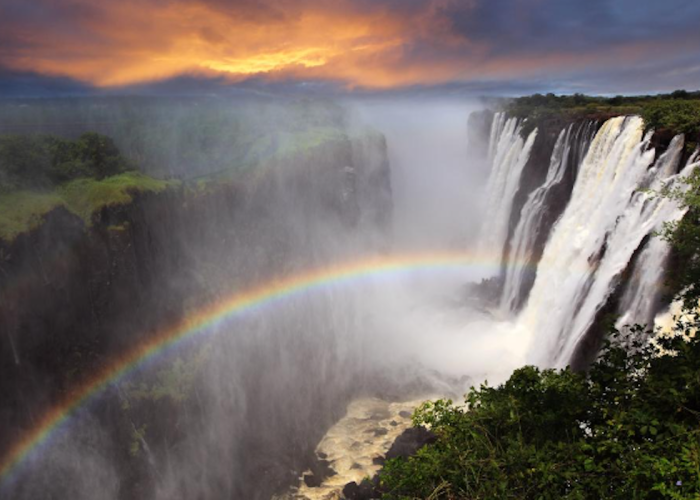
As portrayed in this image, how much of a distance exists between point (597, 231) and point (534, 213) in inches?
385

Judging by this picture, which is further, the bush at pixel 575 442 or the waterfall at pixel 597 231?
the waterfall at pixel 597 231

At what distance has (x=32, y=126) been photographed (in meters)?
35.8

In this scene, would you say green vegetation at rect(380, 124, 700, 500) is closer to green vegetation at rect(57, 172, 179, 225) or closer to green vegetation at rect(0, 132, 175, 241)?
green vegetation at rect(0, 132, 175, 241)

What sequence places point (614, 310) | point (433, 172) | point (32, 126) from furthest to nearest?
point (433, 172), point (32, 126), point (614, 310)

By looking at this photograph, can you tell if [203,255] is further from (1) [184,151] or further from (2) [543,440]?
(2) [543,440]

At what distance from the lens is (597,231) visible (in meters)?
26.4

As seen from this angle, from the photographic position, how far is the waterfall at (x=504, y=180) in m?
43.7

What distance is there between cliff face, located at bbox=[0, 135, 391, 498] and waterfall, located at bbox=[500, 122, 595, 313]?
55.3 ft

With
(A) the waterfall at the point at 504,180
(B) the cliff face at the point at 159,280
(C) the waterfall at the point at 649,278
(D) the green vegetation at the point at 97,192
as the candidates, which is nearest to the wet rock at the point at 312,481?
(B) the cliff face at the point at 159,280

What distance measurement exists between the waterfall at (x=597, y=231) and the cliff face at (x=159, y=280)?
16856 millimetres

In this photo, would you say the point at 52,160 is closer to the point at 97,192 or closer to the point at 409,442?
the point at 97,192

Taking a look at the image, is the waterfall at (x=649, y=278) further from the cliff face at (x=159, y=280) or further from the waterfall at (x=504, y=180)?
the waterfall at (x=504, y=180)

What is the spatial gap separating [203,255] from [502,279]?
2799 cm

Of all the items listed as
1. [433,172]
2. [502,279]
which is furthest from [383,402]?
[433,172]
